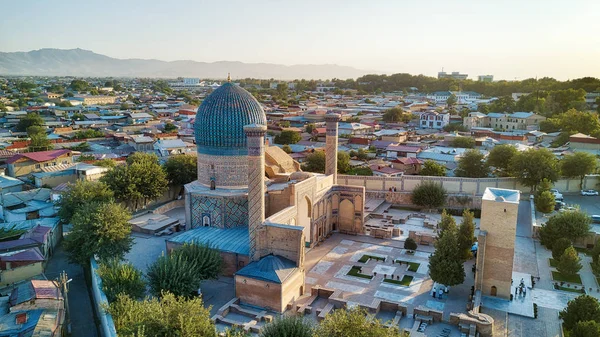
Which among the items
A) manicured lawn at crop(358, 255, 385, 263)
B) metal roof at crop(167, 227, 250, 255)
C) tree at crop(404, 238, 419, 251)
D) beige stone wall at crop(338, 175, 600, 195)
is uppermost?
beige stone wall at crop(338, 175, 600, 195)

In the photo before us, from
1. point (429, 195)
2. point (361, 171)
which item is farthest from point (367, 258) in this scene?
point (361, 171)

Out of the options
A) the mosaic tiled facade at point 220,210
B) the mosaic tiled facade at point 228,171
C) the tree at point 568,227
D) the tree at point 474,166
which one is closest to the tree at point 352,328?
the mosaic tiled facade at point 220,210

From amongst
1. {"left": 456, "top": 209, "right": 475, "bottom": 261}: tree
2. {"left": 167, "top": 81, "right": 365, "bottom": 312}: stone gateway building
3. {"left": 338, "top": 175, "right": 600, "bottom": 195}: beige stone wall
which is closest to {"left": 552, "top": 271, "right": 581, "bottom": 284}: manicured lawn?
{"left": 456, "top": 209, "right": 475, "bottom": 261}: tree

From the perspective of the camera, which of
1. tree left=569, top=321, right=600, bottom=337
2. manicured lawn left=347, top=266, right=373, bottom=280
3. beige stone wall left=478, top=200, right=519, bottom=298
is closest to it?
tree left=569, top=321, right=600, bottom=337

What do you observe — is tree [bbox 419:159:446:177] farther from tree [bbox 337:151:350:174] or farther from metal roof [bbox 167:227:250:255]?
metal roof [bbox 167:227:250:255]

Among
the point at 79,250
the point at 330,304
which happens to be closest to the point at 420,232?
the point at 330,304

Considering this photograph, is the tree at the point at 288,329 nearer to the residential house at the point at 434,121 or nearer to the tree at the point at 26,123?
the tree at the point at 26,123
